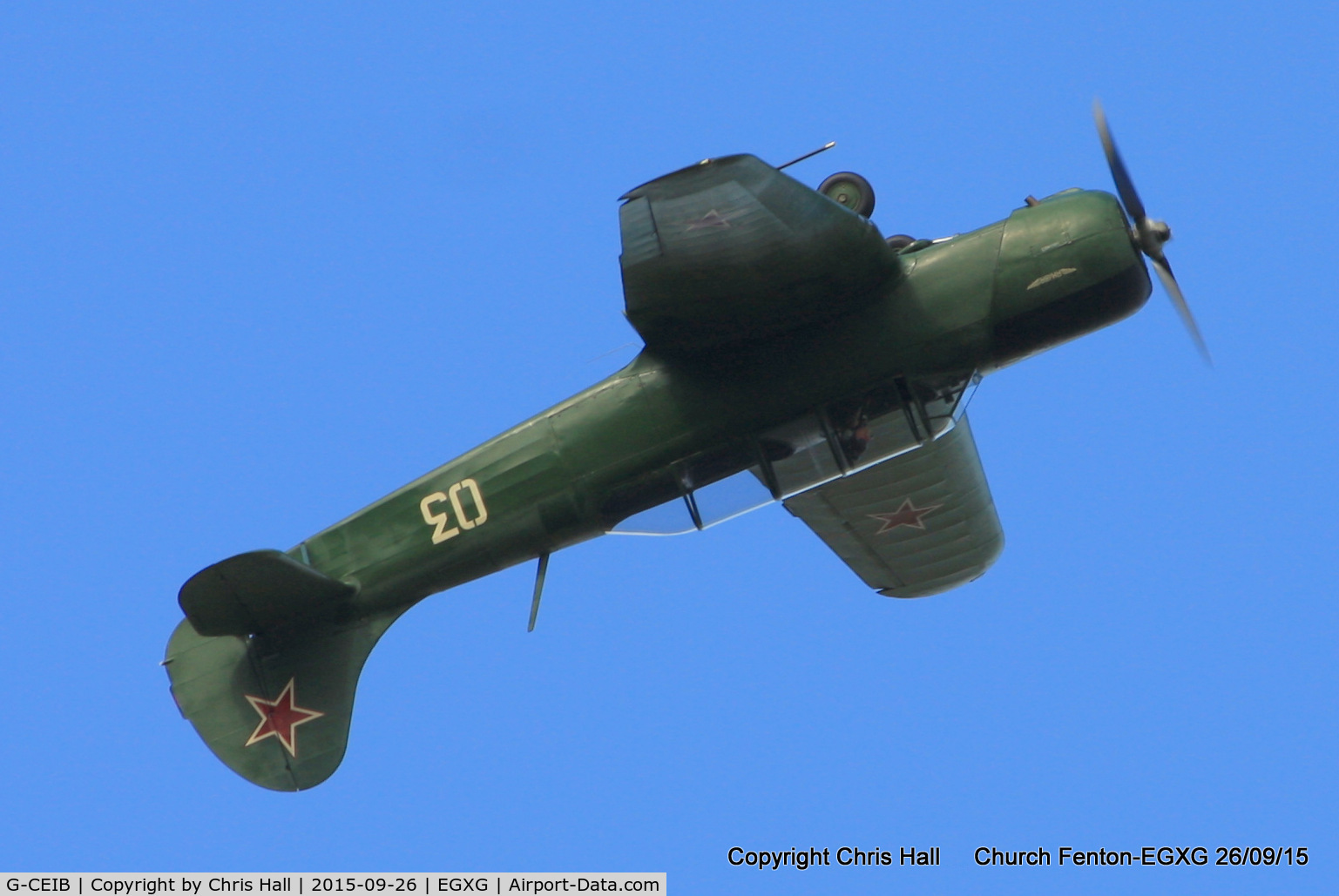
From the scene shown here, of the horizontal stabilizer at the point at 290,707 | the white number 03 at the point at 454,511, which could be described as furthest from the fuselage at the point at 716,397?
the horizontal stabilizer at the point at 290,707

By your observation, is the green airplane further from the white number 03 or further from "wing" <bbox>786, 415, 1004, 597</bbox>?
"wing" <bbox>786, 415, 1004, 597</bbox>

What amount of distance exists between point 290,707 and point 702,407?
13.9ft

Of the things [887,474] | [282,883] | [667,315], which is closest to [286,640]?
[282,883]

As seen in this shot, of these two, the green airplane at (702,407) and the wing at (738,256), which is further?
the green airplane at (702,407)

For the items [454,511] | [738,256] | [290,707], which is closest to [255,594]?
[290,707]

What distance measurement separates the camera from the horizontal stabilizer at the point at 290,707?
1380cm

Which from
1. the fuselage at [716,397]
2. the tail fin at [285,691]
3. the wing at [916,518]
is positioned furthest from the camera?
the wing at [916,518]

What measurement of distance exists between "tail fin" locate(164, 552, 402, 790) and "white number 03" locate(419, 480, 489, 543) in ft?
2.75

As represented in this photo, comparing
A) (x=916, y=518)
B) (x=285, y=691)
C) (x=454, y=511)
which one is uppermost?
(x=916, y=518)

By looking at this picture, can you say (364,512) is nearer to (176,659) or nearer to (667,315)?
(176,659)

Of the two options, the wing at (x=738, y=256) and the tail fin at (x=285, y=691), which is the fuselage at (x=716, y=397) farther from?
the tail fin at (x=285, y=691)

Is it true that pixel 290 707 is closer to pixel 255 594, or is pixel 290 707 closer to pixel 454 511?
pixel 255 594

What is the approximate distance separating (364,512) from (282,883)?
290 cm

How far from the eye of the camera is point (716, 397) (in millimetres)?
12734
